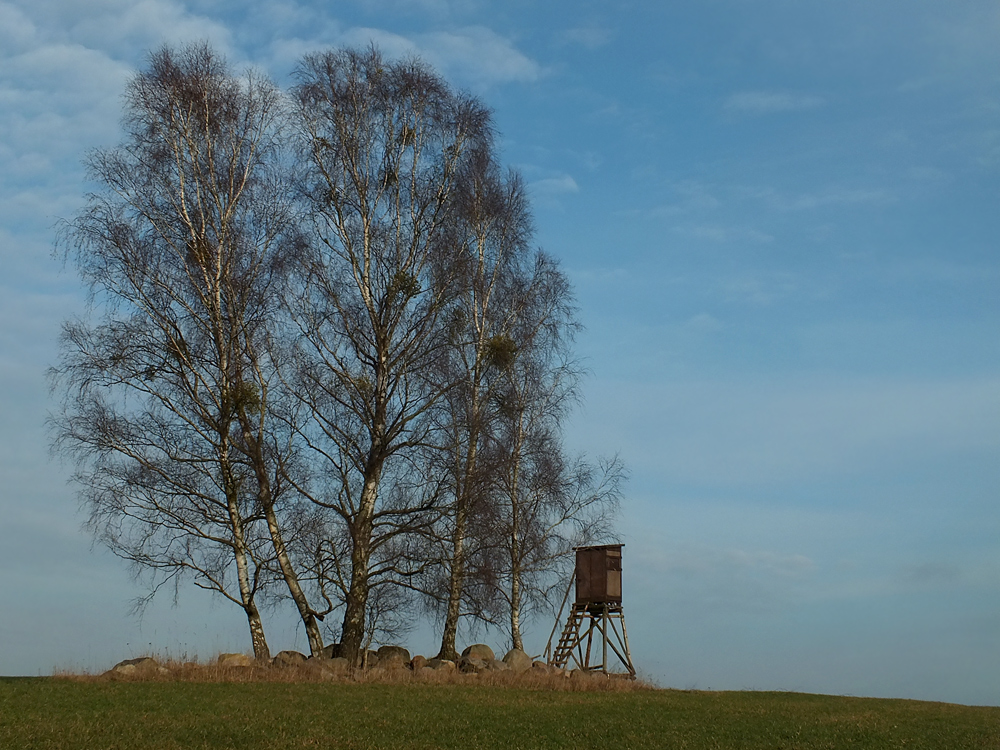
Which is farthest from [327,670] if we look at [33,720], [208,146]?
[208,146]

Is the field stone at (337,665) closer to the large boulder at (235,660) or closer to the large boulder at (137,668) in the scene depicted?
the large boulder at (235,660)

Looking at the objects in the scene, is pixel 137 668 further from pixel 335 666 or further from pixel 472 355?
pixel 472 355

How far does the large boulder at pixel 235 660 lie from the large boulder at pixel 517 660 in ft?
21.9

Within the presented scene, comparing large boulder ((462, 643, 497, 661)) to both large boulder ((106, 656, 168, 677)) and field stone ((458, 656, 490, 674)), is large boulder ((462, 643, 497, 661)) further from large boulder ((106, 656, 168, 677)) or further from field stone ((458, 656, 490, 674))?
large boulder ((106, 656, 168, 677))

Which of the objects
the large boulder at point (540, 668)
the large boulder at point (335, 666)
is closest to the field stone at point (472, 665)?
the large boulder at point (540, 668)

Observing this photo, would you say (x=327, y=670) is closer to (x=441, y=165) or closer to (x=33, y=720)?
(x=33, y=720)

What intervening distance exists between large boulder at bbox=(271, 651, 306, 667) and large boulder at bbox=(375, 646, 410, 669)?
1978 mm

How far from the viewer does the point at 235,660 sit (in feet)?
74.5

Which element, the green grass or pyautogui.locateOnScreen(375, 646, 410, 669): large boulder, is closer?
the green grass

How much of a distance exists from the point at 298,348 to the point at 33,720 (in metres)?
11.4

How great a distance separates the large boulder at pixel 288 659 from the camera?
23234mm

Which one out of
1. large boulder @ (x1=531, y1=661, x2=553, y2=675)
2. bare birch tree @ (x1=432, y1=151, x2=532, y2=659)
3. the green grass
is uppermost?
bare birch tree @ (x1=432, y1=151, x2=532, y2=659)

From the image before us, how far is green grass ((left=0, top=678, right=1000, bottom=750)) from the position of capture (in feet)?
46.9

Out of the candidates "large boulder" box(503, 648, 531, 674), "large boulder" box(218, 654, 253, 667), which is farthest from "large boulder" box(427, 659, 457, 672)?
"large boulder" box(218, 654, 253, 667)
